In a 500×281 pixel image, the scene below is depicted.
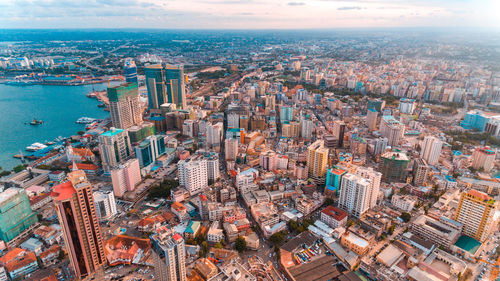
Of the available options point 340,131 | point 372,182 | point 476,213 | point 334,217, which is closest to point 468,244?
point 476,213

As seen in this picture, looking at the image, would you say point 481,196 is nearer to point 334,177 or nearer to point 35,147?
point 334,177

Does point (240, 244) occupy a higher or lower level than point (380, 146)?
lower

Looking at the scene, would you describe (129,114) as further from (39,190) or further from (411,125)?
(411,125)

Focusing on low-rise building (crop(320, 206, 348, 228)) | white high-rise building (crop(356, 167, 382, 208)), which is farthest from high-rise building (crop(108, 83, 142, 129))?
white high-rise building (crop(356, 167, 382, 208))

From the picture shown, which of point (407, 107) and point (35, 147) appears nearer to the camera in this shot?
point (35, 147)

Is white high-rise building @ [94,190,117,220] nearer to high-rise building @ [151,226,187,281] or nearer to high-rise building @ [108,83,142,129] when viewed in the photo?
high-rise building @ [151,226,187,281]

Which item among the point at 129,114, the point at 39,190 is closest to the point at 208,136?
the point at 129,114

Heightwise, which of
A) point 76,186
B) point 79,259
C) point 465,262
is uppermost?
point 76,186
